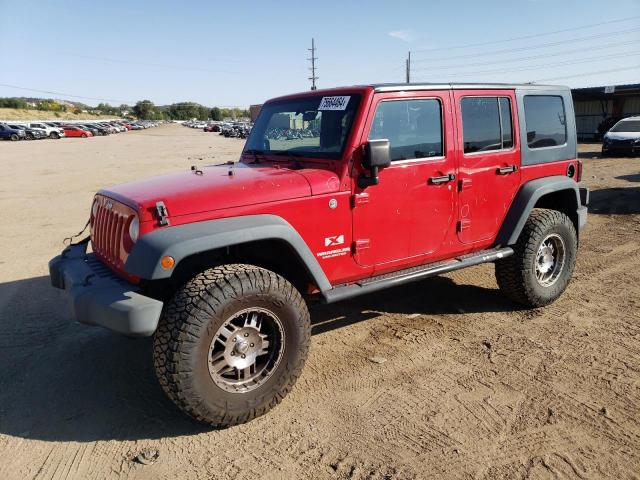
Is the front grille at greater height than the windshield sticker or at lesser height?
lesser

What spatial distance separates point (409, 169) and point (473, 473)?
212cm

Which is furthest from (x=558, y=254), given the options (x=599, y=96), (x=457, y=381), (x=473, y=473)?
(x=599, y=96)

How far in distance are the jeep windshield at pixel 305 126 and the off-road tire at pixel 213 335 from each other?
1153 mm

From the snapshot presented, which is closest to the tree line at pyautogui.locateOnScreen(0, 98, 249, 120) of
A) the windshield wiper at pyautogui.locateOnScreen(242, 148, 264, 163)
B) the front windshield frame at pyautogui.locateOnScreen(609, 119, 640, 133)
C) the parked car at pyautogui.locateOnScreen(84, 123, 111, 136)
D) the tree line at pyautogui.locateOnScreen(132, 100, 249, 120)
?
the tree line at pyautogui.locateOnScreen(132, 100, 249, 120)

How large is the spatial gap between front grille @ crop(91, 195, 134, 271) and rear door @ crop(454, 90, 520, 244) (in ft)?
8.59

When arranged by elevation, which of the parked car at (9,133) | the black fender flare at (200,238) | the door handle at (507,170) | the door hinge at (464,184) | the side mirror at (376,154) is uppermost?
the parked car at (9,133)

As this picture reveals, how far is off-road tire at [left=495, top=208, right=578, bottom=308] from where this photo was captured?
14.9 feet

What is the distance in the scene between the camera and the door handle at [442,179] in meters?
3.87

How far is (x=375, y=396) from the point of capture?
3.36 m

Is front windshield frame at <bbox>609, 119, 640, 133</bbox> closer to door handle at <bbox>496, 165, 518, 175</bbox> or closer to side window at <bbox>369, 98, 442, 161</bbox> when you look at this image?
door handle at <bbox>496, 165, 518, 175</bbox>

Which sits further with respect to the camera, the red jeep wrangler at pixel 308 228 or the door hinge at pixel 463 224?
the door hinge at pixel 463 224

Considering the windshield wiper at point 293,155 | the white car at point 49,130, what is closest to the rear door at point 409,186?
the windshield wiper at point 293,155

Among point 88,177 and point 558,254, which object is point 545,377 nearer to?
point 558,254

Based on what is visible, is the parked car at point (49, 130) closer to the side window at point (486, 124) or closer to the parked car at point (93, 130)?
the parked car at point (93, 130)
